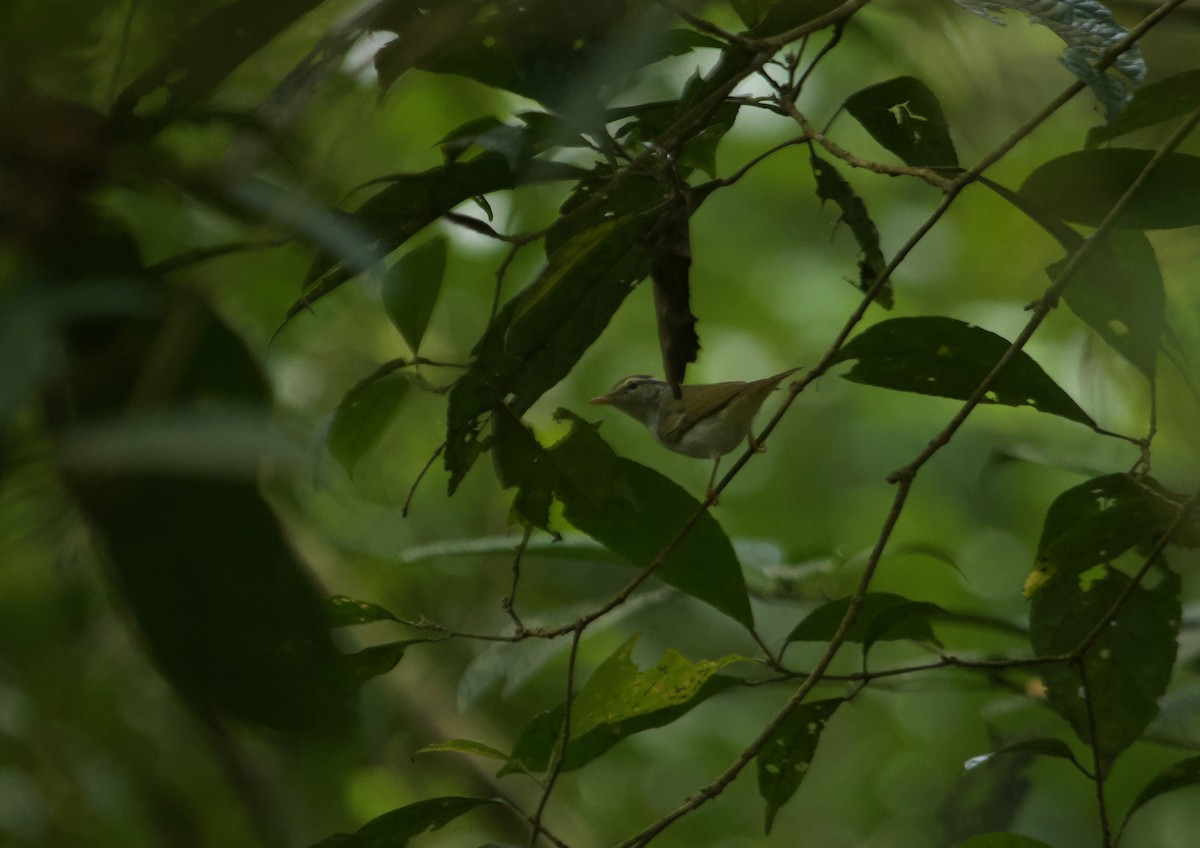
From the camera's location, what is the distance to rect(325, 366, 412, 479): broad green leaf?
1.66 meters

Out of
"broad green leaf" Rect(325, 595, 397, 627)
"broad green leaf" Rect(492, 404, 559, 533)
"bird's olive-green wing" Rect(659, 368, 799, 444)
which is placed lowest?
"bird's olive-green wing" Rect(659, 368, 799, 444)

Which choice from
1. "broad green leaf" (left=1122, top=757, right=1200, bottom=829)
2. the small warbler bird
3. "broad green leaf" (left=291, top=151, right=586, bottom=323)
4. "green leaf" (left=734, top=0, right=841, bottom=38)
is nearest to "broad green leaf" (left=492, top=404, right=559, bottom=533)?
"broad green leaf" (left=291, top=151, right=586, bottom=323)

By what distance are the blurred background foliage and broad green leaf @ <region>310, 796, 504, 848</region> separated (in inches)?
3.0

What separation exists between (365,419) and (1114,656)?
3.99 ft

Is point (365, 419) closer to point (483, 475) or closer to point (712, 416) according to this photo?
point (712, 416)

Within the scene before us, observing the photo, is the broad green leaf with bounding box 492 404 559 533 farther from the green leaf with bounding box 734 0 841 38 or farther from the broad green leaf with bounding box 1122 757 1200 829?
the broad green leaf with bounding box 1122 757 1200 829

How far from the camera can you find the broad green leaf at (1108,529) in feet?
5.35

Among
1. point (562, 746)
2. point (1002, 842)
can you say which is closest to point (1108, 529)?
point (1002, 842)

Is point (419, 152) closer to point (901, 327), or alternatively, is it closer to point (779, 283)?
point (779, 283)

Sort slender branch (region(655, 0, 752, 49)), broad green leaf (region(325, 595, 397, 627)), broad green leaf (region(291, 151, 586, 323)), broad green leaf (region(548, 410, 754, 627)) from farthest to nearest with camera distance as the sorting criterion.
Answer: broad green leaf (region(548, 410, 754, 627)), broad green leaf (region(325, 595, 397, 627)), broad green leaf (region(291, 151, 586, 323)), slender branch (region(655, 0, 752, 49))

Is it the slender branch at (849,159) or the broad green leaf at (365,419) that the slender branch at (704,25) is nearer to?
the slender branch at (849,159)

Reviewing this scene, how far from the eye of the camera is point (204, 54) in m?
0.84

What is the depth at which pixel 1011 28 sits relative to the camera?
3844 mm

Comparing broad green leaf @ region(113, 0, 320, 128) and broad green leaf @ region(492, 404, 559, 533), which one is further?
broad green leaf @ region(492, 404, 559, 533)
